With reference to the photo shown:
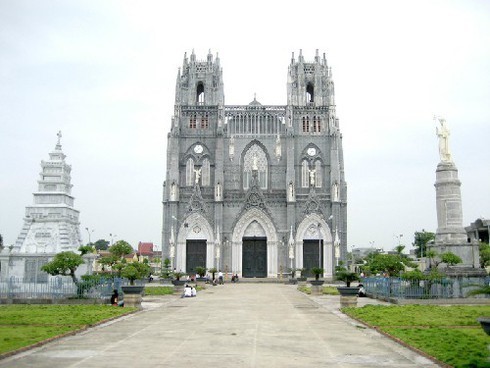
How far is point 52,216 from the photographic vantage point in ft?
155

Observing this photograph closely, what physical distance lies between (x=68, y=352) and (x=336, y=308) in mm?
15949

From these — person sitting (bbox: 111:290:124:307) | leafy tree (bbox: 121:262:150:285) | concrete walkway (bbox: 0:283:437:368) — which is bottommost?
concrete walkway (bbox: 0:283:437:368)

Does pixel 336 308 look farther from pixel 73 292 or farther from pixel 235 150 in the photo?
pixel 235 150

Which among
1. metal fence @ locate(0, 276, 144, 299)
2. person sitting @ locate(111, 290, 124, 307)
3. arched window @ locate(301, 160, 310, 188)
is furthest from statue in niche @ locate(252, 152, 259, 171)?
person sitting @ locate(111, 290, 124, 307)

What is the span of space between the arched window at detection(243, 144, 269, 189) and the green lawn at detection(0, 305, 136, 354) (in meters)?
43.7

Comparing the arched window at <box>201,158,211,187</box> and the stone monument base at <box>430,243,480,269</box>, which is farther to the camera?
the arched window at <box>201,158,211,187</box>

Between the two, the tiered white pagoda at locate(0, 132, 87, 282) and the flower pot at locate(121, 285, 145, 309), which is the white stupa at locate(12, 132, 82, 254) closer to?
the tiered white pagoda at locate(0, 132, 87, 282)

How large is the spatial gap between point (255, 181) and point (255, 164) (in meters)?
2.82

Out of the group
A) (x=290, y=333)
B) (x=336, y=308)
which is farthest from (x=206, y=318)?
(x=336, y=308)

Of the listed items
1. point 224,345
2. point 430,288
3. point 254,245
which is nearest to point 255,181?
point 254,245

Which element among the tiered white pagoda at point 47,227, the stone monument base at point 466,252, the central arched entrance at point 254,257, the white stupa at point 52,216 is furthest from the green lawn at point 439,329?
the central arched entrance at point 254,257

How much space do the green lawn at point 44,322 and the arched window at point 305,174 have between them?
4482 cm

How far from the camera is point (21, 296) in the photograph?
28.5 meters

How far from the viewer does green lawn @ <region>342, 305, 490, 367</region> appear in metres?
12.0
